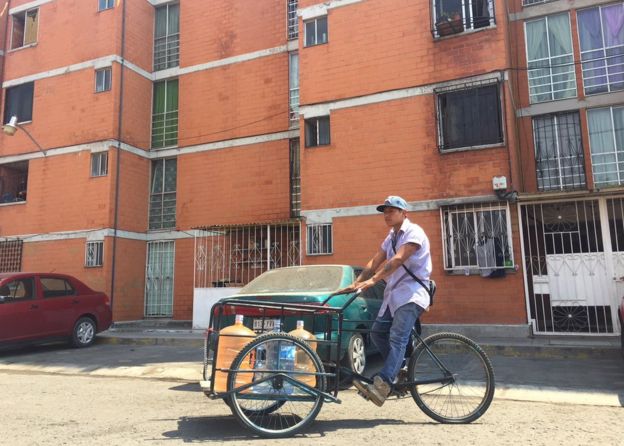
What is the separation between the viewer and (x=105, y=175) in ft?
49.2

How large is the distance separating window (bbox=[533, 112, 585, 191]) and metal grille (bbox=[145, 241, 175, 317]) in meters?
10.8

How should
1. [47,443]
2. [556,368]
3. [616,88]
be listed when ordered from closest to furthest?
[47,443] → [556,368] → [616,88]

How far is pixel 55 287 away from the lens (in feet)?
34.0

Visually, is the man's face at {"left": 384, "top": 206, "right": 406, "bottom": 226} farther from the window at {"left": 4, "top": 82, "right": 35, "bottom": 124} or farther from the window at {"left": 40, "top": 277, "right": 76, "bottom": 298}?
the window at {"left": 4, "top": 82, "right": 35, "bottom": 124}

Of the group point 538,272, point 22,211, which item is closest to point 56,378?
point 538,272

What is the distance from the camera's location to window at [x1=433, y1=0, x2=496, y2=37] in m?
11.2

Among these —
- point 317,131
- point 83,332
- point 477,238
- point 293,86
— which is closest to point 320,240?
point 317,131

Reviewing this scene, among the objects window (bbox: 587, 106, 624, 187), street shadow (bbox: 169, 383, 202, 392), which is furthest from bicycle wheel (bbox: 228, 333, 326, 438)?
window (bbox: 587, 106, 624, 187)

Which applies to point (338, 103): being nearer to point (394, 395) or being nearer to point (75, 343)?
point (75, 343)

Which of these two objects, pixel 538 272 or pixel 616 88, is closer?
pixel 538 272

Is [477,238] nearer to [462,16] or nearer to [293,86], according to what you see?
[462,16]

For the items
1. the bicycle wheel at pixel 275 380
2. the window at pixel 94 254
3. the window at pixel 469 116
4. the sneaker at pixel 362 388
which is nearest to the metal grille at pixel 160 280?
the window at pixel 94 254

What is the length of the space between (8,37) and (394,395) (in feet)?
64.4

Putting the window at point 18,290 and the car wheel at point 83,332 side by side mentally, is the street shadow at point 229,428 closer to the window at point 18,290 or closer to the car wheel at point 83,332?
the window at point 18,290
